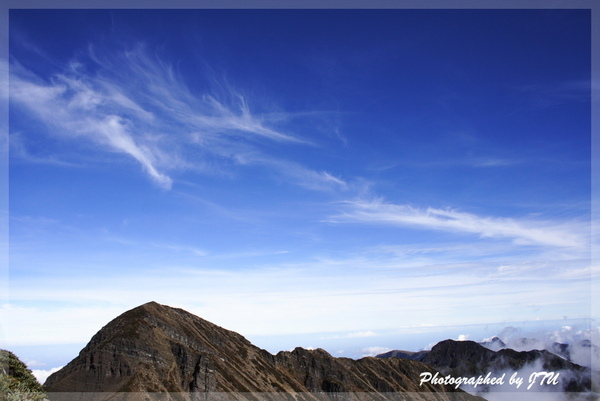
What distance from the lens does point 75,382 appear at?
7525 inches

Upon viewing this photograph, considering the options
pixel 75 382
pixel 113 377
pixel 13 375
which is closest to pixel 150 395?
pixel 113 377

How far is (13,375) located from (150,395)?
130195 mm

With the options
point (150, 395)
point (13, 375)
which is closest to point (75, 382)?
point (150, 395)

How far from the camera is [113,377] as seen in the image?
195 m

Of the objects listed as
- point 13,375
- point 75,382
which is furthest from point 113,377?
point 13,375

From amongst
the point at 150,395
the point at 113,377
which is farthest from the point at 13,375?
the point at 113,377

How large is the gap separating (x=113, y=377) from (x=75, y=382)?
14964 mm

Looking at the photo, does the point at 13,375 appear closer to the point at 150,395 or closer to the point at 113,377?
the point at 150,395

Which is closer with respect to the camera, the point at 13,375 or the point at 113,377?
the point at 13,375

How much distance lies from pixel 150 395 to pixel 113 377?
73.5 feet

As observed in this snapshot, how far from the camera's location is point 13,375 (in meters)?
67.2

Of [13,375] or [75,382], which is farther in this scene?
[75,382]

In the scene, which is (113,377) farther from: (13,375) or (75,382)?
(13,375)
